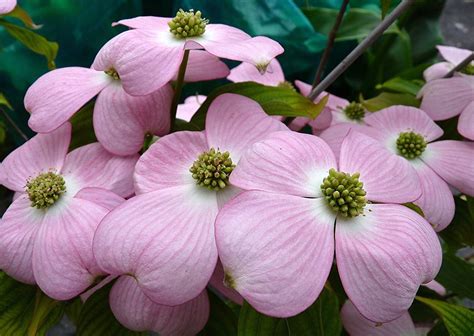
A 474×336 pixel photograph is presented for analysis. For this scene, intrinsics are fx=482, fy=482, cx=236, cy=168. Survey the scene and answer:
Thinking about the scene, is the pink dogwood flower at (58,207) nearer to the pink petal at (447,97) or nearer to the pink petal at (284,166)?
the pink petal at (284,166)

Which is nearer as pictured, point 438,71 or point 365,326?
point 365,326

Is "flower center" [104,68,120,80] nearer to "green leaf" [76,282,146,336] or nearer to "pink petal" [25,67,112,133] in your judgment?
"pink petal" [25,67,112,133]

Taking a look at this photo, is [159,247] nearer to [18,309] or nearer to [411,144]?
[18,309]

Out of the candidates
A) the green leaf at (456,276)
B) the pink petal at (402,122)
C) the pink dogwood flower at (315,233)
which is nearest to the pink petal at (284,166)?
the pink dogwood flower at (315,233)

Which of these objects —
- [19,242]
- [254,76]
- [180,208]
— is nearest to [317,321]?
[180,208]

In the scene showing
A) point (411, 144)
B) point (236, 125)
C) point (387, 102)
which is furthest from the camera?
point (387, 102)

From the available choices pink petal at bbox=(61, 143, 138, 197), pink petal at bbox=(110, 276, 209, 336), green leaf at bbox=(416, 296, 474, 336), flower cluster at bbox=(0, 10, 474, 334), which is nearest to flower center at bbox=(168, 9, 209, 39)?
flower cluster at bbox=(0, 10, 474, 334)

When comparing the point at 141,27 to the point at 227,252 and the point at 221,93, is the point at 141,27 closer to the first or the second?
the point at 221,93
